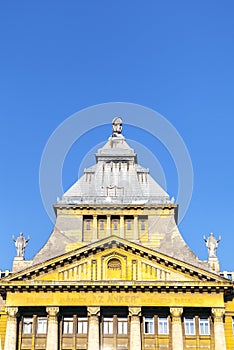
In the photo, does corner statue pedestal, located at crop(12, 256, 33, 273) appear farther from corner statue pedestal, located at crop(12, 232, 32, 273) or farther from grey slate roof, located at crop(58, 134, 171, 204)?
grey slate roof, located at crop(58, 134, 171, 204)

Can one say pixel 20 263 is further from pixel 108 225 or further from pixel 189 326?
pixel 189 326

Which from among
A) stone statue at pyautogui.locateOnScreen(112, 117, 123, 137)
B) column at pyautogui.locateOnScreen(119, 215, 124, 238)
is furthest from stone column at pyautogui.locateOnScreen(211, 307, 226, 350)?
stone statue at pyautogui.locateOnScreen(112, 117, 123, 137)

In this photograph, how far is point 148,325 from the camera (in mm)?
62281

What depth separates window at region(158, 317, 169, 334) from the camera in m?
62.1

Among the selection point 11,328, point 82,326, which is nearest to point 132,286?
point 82,326

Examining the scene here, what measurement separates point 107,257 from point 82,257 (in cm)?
224

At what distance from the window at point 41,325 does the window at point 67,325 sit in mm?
1676

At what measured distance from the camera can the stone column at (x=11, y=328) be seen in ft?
198

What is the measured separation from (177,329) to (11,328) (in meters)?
14.2

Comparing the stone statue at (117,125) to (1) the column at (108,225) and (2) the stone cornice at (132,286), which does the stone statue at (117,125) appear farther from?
(2) the stone cornice at (132,286)

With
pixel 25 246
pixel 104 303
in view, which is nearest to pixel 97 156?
pixel 25 246

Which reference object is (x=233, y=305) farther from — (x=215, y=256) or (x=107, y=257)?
(x=107, y=257)

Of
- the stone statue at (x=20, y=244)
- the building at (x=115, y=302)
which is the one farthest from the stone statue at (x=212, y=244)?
the stone statue at (x=20, y=244)

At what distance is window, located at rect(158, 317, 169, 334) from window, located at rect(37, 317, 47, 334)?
32.8 ft
